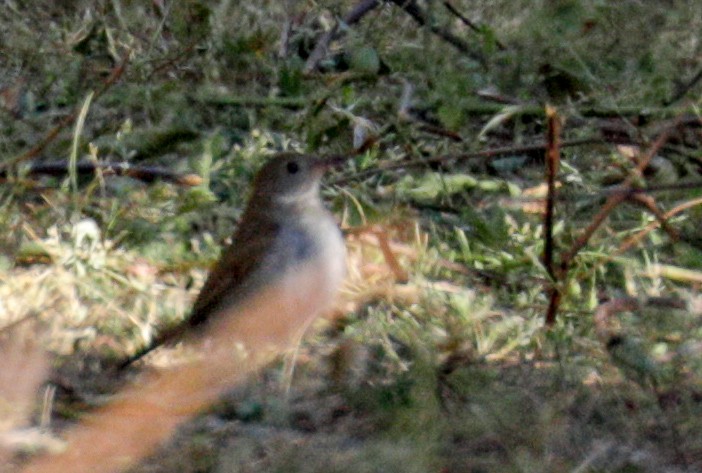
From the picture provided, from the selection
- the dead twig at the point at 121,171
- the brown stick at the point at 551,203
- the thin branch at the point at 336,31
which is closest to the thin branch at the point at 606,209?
the brown stick at the point at 551,203

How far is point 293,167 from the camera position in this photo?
17.3 feet

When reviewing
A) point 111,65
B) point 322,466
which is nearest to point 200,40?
point 111,65

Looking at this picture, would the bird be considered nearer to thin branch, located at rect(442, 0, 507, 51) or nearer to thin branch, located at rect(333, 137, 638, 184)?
thin branch, located at rect(333, 137, 638, 184)

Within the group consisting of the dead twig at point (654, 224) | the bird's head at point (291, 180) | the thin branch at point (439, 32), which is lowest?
the dead twig at point (654, 224)

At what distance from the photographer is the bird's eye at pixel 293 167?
5250 mm

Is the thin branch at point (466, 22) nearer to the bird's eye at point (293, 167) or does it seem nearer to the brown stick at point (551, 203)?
the bird's eye at point (293, 167)

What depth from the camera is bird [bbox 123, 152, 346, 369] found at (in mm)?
4770

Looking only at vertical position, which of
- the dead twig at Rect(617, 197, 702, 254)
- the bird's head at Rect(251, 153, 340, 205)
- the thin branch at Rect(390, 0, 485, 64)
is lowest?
the dead twig at Rect(617, 197, 702, 254)

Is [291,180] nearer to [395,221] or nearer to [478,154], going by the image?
[395,221]

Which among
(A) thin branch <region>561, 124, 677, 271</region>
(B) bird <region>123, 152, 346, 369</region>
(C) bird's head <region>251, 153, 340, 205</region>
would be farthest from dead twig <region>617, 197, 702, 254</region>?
(C) bird's head <region>251, 153, 340, 205</region>

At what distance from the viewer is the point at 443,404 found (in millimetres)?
3984

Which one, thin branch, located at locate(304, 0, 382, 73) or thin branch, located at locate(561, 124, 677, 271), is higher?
thin branch, located at locate(304, 0, 382, 73)

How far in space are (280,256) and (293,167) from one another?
1.42 feet

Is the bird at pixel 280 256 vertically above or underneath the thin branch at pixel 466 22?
underneath
